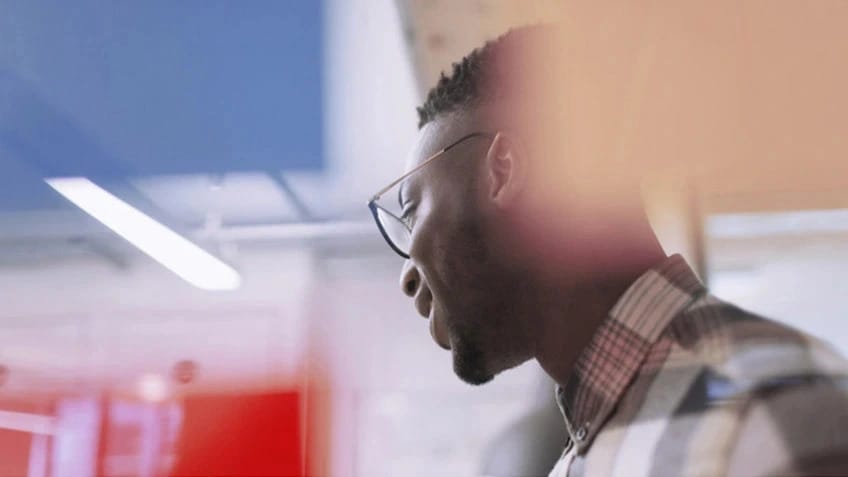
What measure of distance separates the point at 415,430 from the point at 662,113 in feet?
4.59

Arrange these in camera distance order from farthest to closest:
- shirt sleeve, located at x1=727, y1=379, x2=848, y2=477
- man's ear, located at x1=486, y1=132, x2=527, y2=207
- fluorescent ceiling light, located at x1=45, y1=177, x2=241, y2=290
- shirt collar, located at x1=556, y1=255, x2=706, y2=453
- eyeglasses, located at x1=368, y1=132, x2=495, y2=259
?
1. fluorescent ceiling light, located at x1=45, y1=177, x2=241, y2=290
2. eyeglasses, located at x1=368, y1=132, x2=495, y2=259
3. man's ear, located at x1=486, y1=132, x2=527, y2=207
4. shirt collar, located at x1=556, y1=255, x2=706, y2=453
5. shirt sleeve, located at x1=727, y1=379, x2=848, y2=477

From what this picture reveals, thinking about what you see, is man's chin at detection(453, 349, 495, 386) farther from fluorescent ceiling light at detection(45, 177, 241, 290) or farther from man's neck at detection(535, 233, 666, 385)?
fluorescent ceiling light at detection(45, 177, 241, 290)

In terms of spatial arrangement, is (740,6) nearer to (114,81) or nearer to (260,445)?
(114,81)

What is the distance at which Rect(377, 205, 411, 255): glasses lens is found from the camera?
86 centimetres

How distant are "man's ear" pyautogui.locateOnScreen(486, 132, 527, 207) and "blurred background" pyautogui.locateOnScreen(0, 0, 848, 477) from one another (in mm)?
76

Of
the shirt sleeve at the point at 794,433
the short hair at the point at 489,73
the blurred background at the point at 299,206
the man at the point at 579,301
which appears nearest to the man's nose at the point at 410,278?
the man at the point at 579,301

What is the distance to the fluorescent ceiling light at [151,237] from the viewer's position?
1236 millimetres

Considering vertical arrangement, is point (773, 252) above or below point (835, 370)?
above

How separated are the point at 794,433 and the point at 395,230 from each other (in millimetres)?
514

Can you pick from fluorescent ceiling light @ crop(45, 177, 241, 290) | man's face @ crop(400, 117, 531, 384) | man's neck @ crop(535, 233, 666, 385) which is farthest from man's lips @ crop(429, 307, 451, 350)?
fluorescent ceiling light @ crop(45, 177, 241, 290)

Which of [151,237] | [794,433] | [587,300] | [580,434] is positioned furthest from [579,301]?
[151,237]

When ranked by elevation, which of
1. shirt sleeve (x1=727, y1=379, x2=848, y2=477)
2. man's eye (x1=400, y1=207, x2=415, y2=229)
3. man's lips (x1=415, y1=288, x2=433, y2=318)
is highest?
man's eye (x1=400, y1=207, x2=415, y2=229)

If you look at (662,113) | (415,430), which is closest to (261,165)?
(415,430)

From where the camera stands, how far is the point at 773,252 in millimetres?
972
